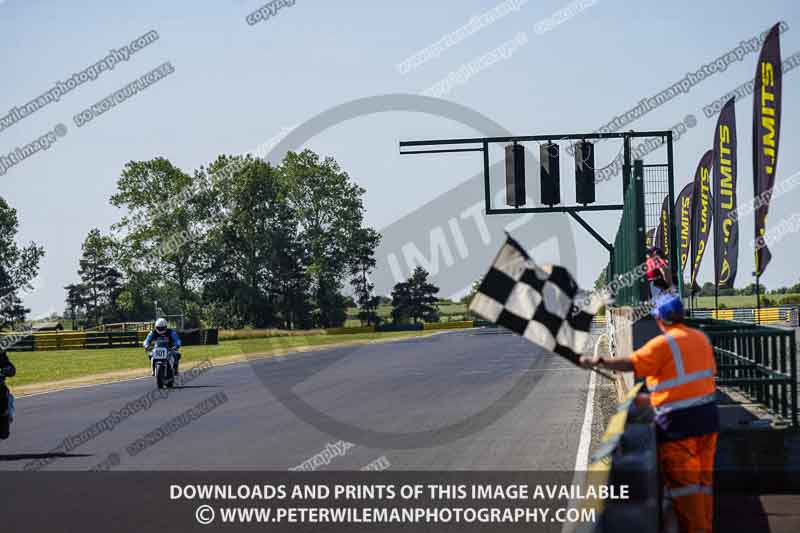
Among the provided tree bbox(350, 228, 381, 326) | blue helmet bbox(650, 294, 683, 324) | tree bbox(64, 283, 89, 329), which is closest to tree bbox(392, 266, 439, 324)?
tree bbox(350, 228, 381, 326)

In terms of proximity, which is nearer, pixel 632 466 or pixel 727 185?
pixel 632 466

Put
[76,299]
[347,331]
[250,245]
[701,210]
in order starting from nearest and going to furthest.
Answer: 1. [701,210]
2. [347,331]
3. [250,245]
4. [76,299]

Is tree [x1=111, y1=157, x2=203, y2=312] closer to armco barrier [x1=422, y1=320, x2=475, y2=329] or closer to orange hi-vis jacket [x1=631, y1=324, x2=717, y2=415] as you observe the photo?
armco barrier [x1=422, y1=320, x2=475, y2=329]

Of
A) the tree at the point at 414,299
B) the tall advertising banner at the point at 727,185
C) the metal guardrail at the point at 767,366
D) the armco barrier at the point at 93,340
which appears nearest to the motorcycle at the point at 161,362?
the tall advertising banner at the point at 727,185

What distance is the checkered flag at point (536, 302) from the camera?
6.11m

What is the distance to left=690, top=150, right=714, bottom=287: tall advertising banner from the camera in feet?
95.3

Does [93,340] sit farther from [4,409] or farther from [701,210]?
[4,409]

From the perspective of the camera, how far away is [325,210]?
91250 mm

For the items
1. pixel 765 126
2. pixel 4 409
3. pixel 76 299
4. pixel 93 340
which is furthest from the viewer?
pixel 76 299

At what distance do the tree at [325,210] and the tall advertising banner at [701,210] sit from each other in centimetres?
5916

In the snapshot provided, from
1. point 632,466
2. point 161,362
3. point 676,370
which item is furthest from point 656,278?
point 161,362

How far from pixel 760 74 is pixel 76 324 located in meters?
126

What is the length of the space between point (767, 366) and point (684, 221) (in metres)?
24.5

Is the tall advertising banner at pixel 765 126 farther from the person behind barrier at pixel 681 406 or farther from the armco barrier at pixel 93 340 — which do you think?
the armco barrier at pixel 93 340
